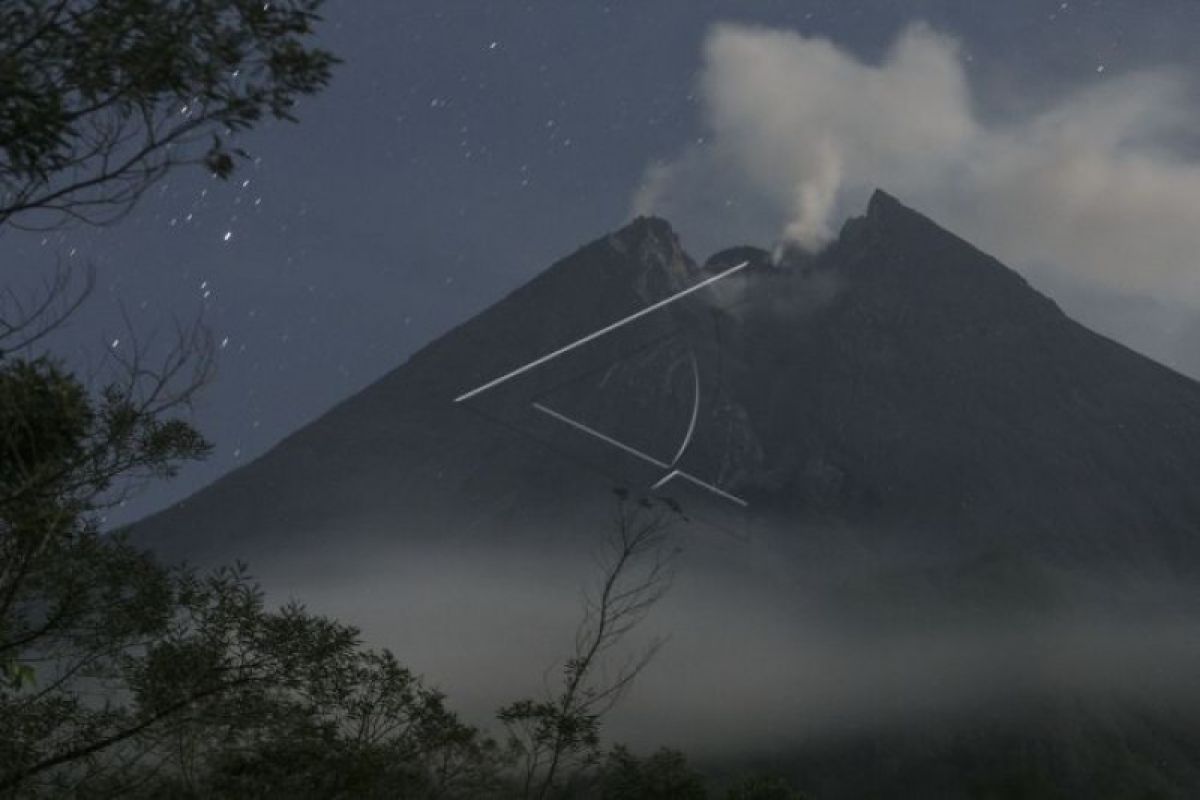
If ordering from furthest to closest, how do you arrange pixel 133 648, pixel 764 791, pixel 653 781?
pixel 764 791, pixel 653 781, pixel 133 648

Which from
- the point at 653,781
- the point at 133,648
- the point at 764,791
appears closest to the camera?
the point at 133,648

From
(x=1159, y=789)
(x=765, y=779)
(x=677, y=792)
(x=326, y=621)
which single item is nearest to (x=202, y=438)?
(x=326, y=621)

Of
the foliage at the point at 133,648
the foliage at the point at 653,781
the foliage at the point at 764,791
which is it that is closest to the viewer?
the foliage at the point at 133,648

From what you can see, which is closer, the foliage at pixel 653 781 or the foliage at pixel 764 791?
the foliage at pixel 653 781

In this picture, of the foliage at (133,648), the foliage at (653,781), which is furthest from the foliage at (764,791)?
the foliage at (133,648)

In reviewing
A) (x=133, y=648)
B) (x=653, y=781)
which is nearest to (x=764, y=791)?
(x=653, y=781)

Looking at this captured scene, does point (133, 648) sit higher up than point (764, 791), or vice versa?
point (764, 791)

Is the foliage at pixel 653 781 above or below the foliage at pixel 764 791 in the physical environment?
below

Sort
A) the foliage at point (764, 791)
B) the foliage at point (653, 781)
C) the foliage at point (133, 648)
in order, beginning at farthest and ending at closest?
the foliage at point (764, 791)
the foliage at point (653, 781)
the foliage at point (133, 648)

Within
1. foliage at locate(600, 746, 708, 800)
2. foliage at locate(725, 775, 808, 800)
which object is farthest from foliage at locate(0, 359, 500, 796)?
foliage at locate(725, 775, 808, 800)

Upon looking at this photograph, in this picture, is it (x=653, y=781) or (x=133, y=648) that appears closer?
(x=133, y=648)

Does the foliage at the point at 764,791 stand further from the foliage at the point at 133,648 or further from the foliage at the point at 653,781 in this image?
the foliage at the point at 133,648

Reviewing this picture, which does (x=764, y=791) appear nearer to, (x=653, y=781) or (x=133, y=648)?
(x=653, y=781)

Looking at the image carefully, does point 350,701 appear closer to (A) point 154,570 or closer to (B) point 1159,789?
(A) point 154,570
